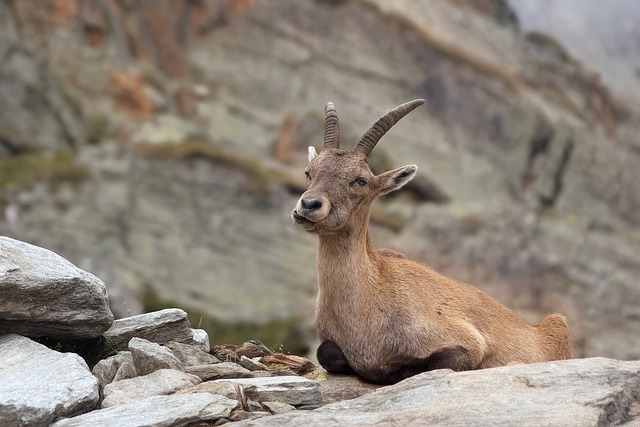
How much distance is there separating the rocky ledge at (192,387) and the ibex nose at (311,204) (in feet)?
6.81

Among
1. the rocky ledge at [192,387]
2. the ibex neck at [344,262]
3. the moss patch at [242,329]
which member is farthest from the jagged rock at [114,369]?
the moss patch at [242,329]

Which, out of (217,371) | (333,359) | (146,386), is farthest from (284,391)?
(333,359)

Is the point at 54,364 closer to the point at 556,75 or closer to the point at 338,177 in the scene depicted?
the point at 338,177

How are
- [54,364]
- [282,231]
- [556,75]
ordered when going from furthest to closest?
1. [556,75]
2. [282,231]
3. [54,364]

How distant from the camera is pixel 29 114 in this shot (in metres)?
72.6

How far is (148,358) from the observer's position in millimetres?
11875

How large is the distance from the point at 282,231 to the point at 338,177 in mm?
48715

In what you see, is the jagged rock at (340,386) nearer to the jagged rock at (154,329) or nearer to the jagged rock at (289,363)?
the jagged rock at (289,363)

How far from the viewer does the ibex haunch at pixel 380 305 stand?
1317 cm

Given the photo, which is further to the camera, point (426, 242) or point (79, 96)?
point (79, 96)

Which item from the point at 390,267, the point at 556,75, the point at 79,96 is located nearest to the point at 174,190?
the point at 79,96

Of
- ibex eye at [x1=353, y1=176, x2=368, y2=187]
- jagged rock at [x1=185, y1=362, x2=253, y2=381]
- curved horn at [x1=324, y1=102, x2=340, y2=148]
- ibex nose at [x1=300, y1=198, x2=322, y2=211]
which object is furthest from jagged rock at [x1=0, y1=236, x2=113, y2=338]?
curved horn at [x1=324, y1=102, x2=340, y2=148]

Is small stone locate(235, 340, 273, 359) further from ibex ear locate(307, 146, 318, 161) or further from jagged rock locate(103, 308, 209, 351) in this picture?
ibex ear locate(307, 146, 318, 161)

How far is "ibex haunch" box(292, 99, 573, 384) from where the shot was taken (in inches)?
519
